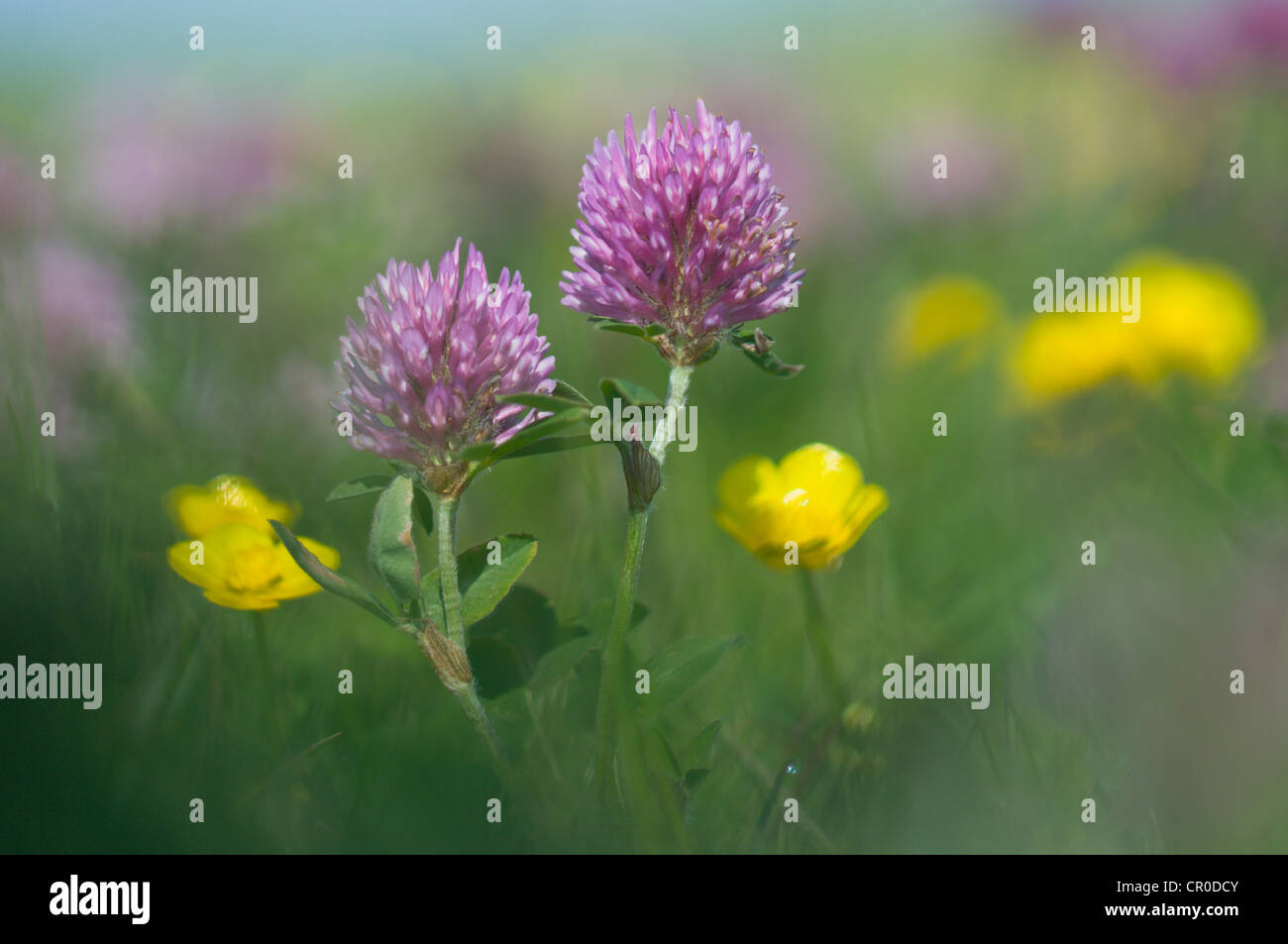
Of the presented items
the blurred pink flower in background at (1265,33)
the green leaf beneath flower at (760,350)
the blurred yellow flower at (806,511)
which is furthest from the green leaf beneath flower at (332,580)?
the blurred pink flower in background at (1265,33)

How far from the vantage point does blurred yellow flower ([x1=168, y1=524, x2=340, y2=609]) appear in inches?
57.7

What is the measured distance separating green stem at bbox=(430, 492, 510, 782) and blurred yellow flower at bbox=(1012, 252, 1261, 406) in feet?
5.61

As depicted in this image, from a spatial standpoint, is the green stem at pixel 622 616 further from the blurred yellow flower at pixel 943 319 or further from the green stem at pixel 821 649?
the blurred yellow flower at pixel 943 319

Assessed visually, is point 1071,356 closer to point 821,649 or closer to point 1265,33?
point 821,649

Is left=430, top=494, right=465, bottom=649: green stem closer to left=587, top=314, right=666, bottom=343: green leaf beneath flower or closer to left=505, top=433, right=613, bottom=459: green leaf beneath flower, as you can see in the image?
left=505, top=433, right=613, bottom=459: green leaf beneath flower

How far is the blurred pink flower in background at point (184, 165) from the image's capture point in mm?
3051

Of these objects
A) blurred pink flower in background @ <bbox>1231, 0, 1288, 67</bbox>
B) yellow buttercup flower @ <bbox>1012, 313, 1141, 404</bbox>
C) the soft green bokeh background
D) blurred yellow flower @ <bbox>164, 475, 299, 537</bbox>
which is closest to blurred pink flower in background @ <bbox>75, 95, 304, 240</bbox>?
the soft green bokeh background

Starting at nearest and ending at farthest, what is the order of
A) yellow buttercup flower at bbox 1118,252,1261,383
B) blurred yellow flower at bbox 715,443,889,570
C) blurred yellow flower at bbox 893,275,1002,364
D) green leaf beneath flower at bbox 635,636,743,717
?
green leaf beneath flower at bbox 635,636,743,717
blurred yellow flower at bbox 715,443,889,570
yellow buttercup flower at bbox 1118,252,1261,383
blurred yellow flower at bbox 893,275,1002,364

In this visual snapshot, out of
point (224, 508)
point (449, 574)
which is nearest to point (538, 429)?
point (449, 574)

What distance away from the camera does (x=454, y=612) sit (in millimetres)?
1180

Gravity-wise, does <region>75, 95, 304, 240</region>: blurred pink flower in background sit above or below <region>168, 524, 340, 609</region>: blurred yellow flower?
above

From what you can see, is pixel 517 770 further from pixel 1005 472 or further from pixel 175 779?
pixel 1005 472

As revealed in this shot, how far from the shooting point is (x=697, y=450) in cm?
238

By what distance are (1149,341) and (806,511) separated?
4.31 feet
